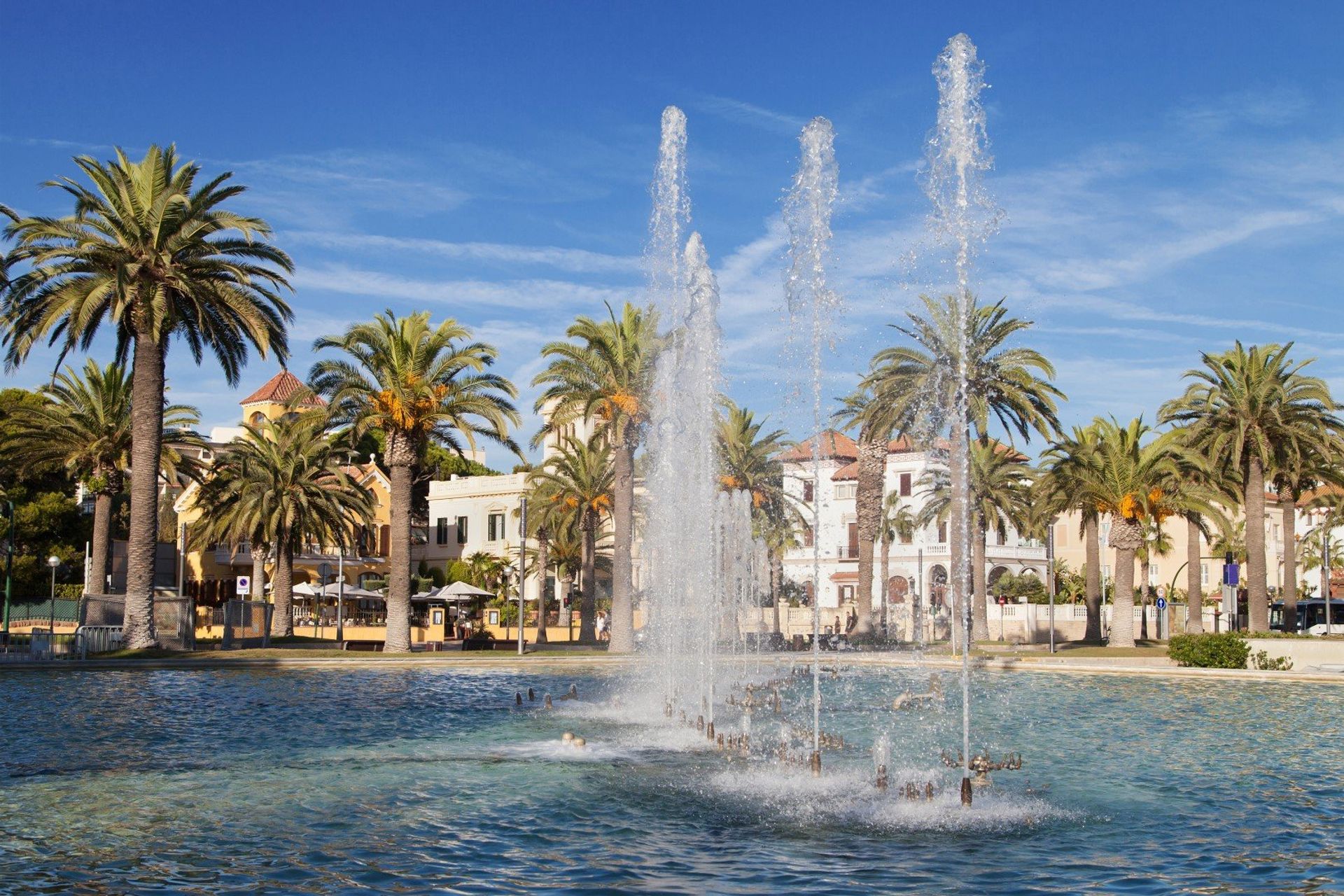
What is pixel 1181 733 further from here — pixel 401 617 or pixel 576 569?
pixel 576 569

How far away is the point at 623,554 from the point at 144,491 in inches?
623

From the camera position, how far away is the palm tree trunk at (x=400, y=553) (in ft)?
136

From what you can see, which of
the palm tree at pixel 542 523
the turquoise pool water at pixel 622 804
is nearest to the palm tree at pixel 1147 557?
the palm tree at pixel 542 523

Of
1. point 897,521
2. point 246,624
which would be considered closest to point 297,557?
point 246,624

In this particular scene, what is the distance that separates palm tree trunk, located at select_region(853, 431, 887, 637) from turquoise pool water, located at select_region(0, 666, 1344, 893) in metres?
24.8

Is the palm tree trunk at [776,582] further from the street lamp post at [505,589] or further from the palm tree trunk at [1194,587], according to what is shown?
the palm tree trunk at [1194,587]

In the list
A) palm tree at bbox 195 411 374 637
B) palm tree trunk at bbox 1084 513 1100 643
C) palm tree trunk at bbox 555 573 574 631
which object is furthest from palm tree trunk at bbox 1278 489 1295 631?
palm tree at bbox 195 411 374 637

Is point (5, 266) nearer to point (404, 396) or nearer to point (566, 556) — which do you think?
point (404, 396)

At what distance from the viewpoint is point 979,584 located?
49.7 m

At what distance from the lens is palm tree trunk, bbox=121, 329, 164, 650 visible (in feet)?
118

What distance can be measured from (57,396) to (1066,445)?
1413 inches

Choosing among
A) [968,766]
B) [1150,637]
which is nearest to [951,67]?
[968,766]

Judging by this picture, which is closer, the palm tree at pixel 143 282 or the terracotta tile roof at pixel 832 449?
→ the palm tree at pixel 143 282

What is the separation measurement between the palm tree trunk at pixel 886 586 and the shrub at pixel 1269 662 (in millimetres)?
20798
